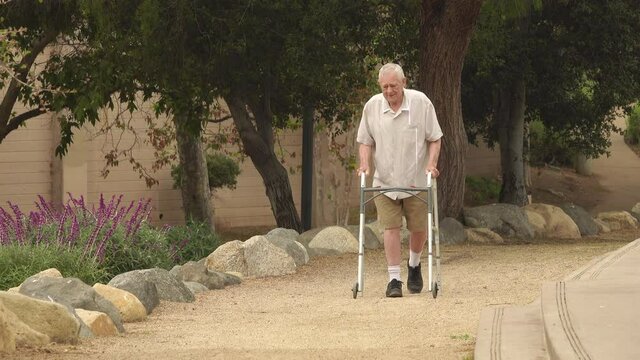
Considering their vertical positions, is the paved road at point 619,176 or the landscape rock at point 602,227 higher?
the paved road at point 619,176

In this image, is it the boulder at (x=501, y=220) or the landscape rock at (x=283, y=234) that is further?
the boulder at (x=501, y=220)

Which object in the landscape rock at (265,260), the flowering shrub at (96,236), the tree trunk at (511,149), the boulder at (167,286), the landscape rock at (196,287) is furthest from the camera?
the tree trunk at (511,149)

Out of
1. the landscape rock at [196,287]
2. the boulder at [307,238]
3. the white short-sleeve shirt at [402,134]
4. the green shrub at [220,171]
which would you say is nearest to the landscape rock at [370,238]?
the boulder at [307,238]

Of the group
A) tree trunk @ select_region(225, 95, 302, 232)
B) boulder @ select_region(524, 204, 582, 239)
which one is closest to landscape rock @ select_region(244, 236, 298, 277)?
tree trunk @ select_region(225, 95, 302, 232)

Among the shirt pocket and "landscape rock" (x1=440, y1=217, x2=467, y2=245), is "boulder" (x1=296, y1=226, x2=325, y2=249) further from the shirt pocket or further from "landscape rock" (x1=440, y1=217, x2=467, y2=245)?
the shirt pocket

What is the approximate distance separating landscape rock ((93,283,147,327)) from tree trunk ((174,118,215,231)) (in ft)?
42.0

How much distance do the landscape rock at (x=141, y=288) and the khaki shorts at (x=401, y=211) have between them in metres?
1.91

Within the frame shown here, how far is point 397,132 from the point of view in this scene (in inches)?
433

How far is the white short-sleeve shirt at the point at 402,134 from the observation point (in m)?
11.0

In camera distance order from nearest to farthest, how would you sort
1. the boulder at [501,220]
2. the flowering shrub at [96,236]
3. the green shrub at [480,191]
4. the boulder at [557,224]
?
the flowering shrub at [96,236] → the boulder at [501,220] → the boulder at [557,224] → the green shrub at [480,191]

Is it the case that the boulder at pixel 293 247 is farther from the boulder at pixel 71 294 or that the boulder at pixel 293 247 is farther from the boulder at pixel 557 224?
the boulder at pixel 557 224

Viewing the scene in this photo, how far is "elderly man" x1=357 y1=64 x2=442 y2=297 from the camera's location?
432 inches

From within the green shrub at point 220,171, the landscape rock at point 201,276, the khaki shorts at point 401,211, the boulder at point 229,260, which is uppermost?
the green shrub at point 220,171

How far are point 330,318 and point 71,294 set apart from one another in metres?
1.89
